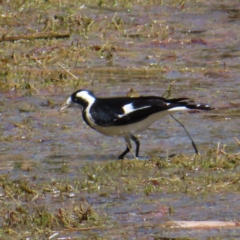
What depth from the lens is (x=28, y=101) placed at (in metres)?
10.7

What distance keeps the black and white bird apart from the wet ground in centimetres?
23

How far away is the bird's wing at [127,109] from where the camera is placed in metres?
8.49

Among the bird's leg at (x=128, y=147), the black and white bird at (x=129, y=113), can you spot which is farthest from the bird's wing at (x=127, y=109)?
the bird's leg at (x=128, y=147)

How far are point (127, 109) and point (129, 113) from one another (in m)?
0.06

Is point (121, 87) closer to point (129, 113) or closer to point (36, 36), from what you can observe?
point (36, 36)

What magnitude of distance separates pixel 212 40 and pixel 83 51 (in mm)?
1960

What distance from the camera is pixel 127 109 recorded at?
28.3ft

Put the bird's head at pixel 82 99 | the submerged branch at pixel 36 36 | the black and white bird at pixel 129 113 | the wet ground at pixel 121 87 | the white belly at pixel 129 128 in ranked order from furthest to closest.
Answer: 1. the submerged branch at pixel 36 36
2. the bird's head at pixel 82 99
3. the white belly at pixel 129 128
4. the black and white bird at pixel 129 113
5. the wet ground at pixel 121 87

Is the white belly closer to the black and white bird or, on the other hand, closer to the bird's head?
the black and white bird

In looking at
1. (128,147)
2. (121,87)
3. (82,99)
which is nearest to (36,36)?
(121,87)

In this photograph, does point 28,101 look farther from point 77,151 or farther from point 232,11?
point 232,11

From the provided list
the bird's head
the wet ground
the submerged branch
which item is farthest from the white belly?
the submerged branch

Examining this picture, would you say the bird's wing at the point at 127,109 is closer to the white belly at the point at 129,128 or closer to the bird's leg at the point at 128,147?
the white belly at the point at 129,128

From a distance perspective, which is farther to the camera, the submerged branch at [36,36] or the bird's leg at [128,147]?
the submerged branch at [36,36]
